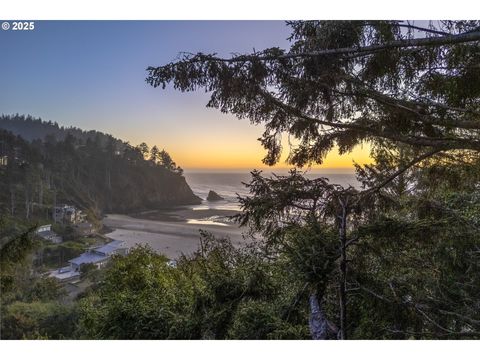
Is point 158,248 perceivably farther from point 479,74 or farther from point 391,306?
point 479,74

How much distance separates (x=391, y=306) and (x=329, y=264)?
0.63m

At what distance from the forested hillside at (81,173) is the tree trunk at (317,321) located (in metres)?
1.16

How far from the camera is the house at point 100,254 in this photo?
229 centimetres

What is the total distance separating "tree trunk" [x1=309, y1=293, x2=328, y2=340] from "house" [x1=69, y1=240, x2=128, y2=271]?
1.47 meters

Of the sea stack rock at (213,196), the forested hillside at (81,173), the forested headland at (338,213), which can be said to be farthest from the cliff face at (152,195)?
the forested headland at (338,213)

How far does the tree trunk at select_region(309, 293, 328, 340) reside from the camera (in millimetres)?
1915

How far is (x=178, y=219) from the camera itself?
2418 mm

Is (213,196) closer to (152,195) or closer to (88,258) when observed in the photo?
(152,195)

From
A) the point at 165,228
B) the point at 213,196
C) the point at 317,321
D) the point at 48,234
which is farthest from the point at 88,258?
the point at 317,321

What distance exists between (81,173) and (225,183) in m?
1.09

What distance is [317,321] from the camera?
6.33ft

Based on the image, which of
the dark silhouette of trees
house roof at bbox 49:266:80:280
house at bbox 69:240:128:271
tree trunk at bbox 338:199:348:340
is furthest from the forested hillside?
tree trunk at bbox 338:199:348:340
